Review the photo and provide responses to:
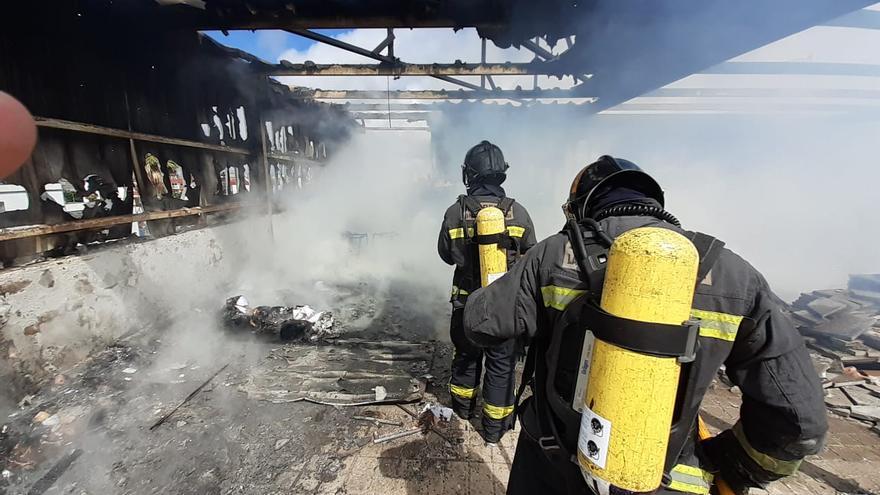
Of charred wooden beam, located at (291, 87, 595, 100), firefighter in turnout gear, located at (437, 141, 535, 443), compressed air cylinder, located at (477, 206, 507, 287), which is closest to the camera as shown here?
compressed air cylinder, located at (477, 206, 507, 287)

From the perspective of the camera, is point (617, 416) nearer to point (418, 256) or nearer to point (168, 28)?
point (168, 28)

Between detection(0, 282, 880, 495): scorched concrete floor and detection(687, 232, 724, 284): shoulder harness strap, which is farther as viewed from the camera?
detection(0, 282, 880, 495): scorched concrete floor

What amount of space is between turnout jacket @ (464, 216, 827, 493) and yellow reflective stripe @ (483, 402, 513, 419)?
54.4 inches

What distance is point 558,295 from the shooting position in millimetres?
1231

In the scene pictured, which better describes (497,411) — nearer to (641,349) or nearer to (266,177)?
(641,349)

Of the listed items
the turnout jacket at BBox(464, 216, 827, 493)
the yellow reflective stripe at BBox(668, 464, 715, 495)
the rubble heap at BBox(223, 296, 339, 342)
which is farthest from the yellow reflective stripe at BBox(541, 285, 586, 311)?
the rubble heap at BBox(223, 296, 339, 342)

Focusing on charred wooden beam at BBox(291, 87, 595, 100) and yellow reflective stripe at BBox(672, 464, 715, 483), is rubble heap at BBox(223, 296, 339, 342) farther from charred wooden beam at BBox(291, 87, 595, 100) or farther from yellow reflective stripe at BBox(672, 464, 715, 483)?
charred wooden beam at BBox(291, 87, 595, 100)

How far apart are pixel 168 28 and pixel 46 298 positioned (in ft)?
11.6

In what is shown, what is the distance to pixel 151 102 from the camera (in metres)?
5.10

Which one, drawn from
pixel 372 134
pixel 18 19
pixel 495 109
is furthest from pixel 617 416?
pixel 372 134

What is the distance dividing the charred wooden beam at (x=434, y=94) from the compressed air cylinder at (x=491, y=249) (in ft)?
22.9

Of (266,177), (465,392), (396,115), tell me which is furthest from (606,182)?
(396,115)

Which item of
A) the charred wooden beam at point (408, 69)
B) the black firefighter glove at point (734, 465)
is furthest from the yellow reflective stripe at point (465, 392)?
the charred wooden beam at point (408, 69)

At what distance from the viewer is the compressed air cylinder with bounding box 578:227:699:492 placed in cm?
89
